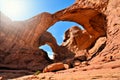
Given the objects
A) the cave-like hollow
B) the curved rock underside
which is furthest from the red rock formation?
the cave-like hollow

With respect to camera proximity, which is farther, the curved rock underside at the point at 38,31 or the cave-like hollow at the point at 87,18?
the cave-like hollow at the point at 87,18

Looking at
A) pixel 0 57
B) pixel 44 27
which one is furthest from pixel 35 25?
pixel 0 57

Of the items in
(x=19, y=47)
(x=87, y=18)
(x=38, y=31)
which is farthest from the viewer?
(x=87, y=18)

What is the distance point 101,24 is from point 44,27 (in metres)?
7.58

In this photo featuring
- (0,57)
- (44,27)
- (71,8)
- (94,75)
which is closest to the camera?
(94,75)

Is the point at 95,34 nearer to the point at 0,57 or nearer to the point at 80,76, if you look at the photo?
the point at 0,57

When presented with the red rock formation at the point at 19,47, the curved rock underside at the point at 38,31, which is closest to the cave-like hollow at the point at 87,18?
the curved rock underside at the point at 38,31

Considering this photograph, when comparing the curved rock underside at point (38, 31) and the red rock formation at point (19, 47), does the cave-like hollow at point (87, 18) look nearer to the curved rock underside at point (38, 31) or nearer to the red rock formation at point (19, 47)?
the curved rock underside at point (38, 31)

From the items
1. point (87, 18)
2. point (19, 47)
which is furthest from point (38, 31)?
point (87, 18)

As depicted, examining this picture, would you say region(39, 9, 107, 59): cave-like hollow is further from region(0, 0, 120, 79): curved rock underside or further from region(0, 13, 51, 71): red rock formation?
region(0, 13, 51, 71): red rock formation

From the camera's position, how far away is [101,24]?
91.0 feet

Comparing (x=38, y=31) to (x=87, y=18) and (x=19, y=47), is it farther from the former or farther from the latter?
(x=87, y=18)

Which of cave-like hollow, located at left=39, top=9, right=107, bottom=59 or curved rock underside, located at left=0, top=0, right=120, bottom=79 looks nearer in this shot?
curved rock underside, located at left=0, top=0, right=120, bottom=79

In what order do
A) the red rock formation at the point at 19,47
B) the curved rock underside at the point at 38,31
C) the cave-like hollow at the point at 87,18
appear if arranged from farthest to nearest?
the cave-like hollow at the point at 87,18
the red rock formation at the point at 19,47
the curved rock underside at the point at 38,31
